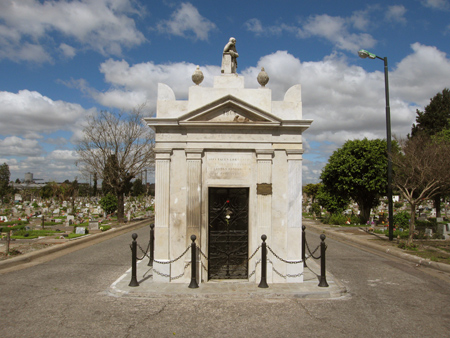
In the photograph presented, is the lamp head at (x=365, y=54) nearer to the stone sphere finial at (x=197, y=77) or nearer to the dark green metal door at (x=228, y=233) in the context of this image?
the stone sphere finial at (x=197, y=77)

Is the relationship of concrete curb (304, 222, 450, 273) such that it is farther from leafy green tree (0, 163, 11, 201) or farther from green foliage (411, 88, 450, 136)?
leafy green tree (0, 163, 11, 201)

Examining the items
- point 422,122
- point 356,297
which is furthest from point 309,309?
point 422,122

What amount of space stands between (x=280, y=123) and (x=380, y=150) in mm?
19317

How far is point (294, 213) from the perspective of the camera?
8.16 metres

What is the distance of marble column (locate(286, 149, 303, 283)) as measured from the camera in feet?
26.5

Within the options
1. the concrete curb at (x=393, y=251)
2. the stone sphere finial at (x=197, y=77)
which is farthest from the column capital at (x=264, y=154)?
the concrete curb at (x=393, y=251)

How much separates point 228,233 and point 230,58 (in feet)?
15.8

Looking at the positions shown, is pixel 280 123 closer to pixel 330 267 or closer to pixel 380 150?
pixel 330 267

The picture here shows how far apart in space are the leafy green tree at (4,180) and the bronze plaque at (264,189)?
4858 centimetres

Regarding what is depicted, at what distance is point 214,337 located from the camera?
520cm

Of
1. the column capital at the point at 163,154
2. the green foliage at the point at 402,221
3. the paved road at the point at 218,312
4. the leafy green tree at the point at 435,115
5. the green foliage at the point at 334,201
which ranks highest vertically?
the leafy green tree at the point at 435,115

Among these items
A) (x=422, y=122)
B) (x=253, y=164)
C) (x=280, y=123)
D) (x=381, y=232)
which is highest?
(x=422, y=122)

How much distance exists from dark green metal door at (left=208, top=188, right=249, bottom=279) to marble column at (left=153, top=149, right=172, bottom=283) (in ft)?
3.61

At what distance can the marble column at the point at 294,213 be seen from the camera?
318 inches
